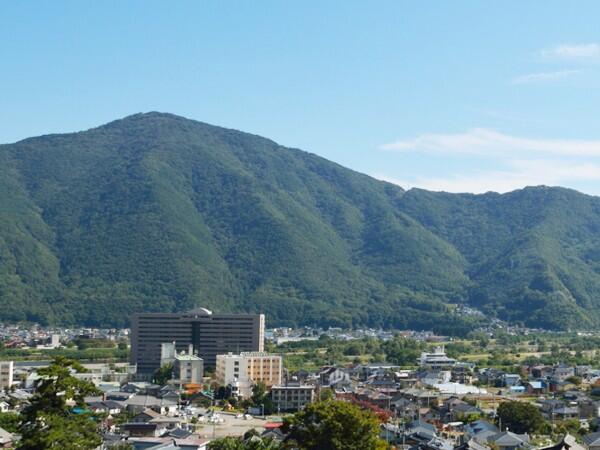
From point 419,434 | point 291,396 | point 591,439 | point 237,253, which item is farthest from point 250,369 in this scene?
point 237,253

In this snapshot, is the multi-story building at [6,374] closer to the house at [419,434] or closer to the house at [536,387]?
the house at [419,434]

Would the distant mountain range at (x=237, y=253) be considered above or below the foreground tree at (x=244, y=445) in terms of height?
above

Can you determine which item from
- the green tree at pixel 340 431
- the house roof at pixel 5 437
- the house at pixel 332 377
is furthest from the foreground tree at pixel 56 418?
the house at pixel 332 377

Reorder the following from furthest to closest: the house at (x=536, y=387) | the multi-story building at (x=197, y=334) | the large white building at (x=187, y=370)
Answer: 1. the multi-story building at (x=197, y=334)
2. the large white building at (x=187, y=370)
3. the house at (x=536, y=387)

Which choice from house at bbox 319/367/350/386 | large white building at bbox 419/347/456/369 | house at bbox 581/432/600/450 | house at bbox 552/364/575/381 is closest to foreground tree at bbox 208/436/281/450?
house at bbox 581/432/600/450

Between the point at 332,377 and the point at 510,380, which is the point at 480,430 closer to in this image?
the point at 332,377

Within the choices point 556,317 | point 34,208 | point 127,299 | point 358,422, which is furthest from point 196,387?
point 34,208
